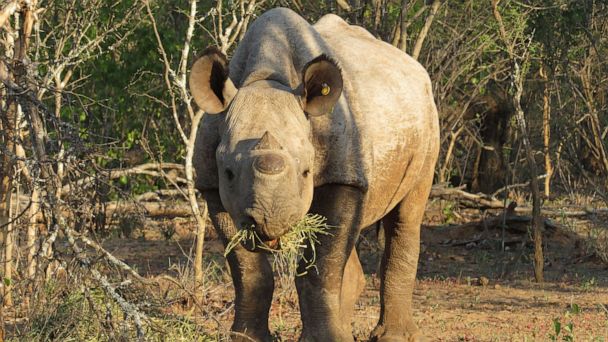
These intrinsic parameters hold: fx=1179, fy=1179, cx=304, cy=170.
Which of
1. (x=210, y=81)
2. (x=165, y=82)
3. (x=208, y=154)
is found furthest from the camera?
(x=165, y=82)

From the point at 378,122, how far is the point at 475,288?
4.25 metres

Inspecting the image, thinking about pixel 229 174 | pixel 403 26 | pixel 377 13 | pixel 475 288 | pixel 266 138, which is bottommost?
pixel 475 288

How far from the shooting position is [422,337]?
8.39m

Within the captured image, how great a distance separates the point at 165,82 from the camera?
47.2 ft

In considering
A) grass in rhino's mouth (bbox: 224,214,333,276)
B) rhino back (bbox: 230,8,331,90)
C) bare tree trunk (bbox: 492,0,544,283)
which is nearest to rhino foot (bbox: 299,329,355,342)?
grass in rhino's mouth (bbox: 224,214,333,276)

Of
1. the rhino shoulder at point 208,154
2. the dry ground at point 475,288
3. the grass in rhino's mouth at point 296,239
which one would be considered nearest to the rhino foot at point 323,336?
the grass in rhino's mouth at point 296,239

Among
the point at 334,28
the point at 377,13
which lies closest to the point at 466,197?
the point at 377,13

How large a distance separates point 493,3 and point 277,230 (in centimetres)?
634

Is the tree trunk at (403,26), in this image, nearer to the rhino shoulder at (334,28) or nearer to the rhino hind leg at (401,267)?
the rhino shoulder at (334,28)

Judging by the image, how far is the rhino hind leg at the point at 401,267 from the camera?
8.37 metres

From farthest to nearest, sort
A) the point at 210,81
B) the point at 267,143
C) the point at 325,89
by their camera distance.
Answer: the point at 210,81, the point at 325,89, the point at 267,143

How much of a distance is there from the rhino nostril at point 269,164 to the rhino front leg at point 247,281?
1081mm

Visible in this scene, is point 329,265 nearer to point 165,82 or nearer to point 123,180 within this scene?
point 165,82

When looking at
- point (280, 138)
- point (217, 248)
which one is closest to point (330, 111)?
point (280, 138)
